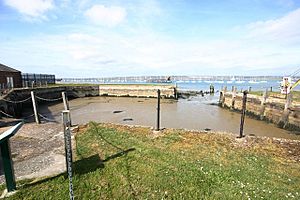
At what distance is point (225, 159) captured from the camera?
19.4 ft

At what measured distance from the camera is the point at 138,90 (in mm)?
37750

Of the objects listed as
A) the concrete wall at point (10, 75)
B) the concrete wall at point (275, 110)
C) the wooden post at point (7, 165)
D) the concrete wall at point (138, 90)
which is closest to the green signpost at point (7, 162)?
the wooden post at point (7, 165)

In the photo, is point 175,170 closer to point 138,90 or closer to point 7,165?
point 7,165

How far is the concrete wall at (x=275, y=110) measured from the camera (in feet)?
48.7

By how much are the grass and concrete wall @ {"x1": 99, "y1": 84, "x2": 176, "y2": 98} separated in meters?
28.4

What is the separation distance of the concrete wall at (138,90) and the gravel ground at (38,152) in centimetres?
2760

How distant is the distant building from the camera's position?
23500mm

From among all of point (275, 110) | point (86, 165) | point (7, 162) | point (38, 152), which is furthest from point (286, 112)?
point (7, 162)

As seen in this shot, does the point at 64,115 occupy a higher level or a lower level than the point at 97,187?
higher

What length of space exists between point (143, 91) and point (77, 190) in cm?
3342

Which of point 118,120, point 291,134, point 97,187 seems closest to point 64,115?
point 97,187

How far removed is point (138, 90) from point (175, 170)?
32.9 meters

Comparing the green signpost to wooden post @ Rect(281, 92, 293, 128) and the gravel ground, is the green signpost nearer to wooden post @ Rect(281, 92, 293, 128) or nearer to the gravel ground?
the gravel ground

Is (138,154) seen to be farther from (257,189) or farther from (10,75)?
(10,75)
